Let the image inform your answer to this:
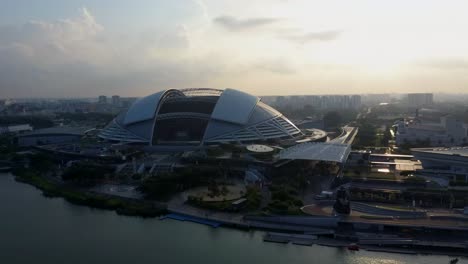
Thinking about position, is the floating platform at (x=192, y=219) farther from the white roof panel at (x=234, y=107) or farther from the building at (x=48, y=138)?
the building at (x=48, y=138)

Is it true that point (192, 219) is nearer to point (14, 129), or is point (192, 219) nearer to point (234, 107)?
point (234, 107)

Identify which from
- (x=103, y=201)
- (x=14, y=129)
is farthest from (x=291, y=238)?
(x=14, y=129)

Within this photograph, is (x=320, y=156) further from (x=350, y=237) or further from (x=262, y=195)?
(x=350, y=237)

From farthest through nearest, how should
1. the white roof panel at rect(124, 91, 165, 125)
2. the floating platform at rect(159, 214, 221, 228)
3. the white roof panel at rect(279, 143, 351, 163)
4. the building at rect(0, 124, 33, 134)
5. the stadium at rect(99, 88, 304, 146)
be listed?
the building at rect(0, 124, 33, 134) → the white roof panel at rect(124, 91, 165, 125) → the stadium at rect(99, 88, 304, 146) → the white roof panel at rect(279, 143, 351, 163) → the floating platform at rect(159, 214, 221, 228)

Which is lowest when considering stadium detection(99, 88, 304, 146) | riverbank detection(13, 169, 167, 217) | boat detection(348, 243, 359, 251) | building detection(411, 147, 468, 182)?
boat detection(348, 243, 359, 251)

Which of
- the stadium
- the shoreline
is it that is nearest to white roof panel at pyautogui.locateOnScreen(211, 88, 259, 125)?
the stadium

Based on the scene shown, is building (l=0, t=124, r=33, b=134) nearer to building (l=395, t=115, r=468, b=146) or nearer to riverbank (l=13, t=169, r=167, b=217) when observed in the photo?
riverbank (l=13, t=169, r=167, b=217)

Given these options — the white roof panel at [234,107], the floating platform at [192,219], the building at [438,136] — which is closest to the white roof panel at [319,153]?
the white roof panel at [234,107]
